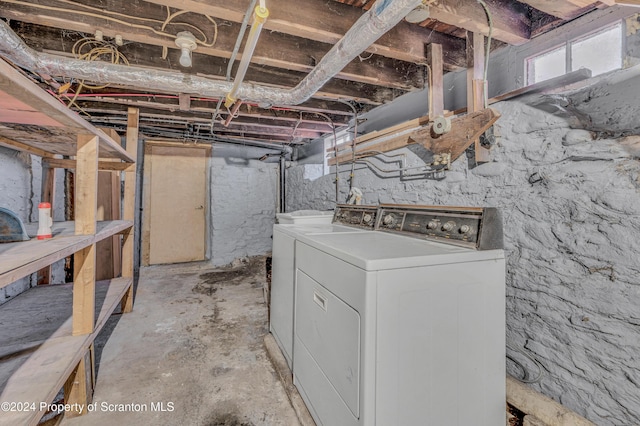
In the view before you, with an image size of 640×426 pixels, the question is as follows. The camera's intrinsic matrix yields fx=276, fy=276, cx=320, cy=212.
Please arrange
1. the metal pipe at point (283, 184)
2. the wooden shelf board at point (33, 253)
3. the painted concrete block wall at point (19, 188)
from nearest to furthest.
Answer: the wooden shelf board at point (33, 253)
the painted concrete block wall at point (19, 188)
the metal pipe at point (283, 184)

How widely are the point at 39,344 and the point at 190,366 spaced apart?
2.77 ft

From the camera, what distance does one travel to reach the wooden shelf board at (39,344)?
1106 millimetres

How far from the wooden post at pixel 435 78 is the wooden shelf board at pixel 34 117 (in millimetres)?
2033

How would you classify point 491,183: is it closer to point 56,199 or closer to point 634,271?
point 634,271

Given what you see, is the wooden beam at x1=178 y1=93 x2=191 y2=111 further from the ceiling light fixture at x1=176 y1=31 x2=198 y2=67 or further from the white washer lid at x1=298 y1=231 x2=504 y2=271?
the white washer lid at x1=298 y1=231 x2=504 y2=271

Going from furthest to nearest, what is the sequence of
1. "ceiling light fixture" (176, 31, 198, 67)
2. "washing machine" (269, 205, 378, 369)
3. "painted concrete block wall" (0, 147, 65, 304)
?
"painted concrete block wall" (0, 147, 65, 304), "washing machine" (269, 205, 378, 369), "ceiling light fixture" (176, 31, 198, 67)

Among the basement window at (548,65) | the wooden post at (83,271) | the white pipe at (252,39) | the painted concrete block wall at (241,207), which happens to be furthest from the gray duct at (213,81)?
the painted concrete block wall at (241,207)

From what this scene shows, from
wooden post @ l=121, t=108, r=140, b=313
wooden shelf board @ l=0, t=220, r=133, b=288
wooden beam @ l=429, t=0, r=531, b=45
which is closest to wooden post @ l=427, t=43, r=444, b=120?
wooden beam @ l=429, t=0, r=531, b=45

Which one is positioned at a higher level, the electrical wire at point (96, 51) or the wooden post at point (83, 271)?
the electrical wire at point (96, 51)

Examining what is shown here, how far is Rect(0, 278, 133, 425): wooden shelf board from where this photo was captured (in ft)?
3.63

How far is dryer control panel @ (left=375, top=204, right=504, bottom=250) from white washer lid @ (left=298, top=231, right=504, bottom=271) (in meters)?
0.05

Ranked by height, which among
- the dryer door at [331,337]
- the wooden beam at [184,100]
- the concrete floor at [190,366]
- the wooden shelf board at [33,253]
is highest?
the wooden beam at [184,100]

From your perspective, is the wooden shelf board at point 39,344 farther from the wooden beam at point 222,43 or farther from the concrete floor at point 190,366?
the wooden beam at point 222,43

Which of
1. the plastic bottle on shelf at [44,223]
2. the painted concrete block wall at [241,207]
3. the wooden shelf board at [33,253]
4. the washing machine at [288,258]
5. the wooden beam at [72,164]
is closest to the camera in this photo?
the wooden shelf board at [33,253]
